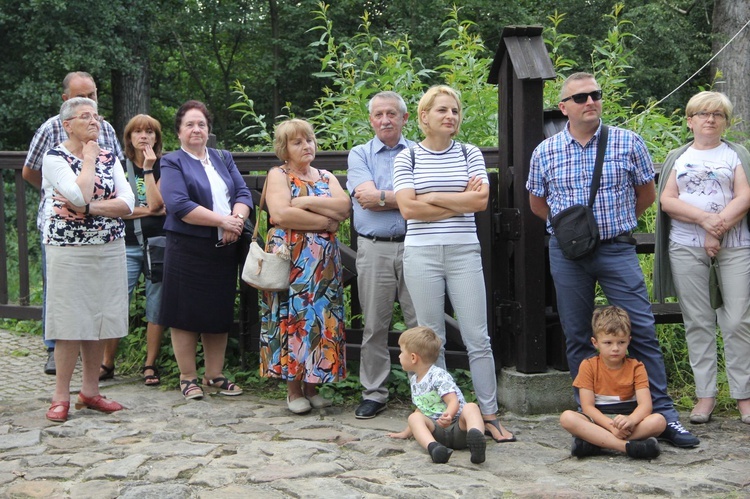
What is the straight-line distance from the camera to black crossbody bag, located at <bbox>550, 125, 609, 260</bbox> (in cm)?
457

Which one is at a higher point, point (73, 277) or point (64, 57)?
point (64, 57)

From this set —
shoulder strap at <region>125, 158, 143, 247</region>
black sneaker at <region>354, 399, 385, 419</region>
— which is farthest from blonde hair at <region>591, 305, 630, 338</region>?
shoulder strap at <region>125, 158, 143, 247</region>

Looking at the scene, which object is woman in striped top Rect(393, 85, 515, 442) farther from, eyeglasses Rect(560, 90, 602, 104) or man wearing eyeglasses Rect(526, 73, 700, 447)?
eyeglasses Rect(560, 90, 602, 104)

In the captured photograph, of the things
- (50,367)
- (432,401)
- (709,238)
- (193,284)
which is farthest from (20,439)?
(709,238)

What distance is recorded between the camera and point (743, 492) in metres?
3.83

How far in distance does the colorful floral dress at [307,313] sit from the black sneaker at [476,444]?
4.31 feet

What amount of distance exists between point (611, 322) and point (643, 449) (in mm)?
620

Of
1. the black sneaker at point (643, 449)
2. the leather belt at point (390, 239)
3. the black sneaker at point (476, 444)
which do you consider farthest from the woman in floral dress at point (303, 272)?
the black sneaker at point (643, 449)

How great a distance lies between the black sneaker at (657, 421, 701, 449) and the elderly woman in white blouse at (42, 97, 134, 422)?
307 centimetres

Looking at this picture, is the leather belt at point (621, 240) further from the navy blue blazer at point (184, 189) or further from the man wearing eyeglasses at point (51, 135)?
the man wearing eyeglasses at point (51, 135)

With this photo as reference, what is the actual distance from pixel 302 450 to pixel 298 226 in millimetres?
1377

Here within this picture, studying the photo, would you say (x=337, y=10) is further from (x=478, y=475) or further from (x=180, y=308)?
(x=478, y=475)

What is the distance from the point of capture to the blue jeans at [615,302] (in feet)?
15.3

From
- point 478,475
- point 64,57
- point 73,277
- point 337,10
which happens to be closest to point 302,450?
point 478,475
